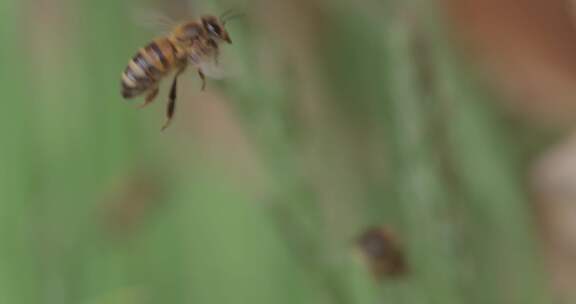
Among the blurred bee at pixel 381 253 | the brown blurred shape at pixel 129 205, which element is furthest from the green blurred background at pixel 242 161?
the blurred bee at pixel 381 253

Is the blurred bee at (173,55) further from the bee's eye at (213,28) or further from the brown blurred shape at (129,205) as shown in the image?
the brown blurred shape at (129,205)

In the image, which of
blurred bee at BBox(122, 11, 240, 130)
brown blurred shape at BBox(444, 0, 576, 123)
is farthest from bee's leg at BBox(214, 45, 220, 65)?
brown blurred shape at BBox(444, 0, 576, 123)

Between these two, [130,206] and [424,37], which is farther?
[130,206]

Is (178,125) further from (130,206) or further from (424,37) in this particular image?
(424,37)

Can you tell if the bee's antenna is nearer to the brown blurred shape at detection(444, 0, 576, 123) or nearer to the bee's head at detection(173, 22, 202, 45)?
the bee's head at detection(173, 22, 202, 45)

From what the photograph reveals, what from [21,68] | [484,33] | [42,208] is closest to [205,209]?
[42,208]

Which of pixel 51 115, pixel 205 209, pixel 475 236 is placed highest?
pixel 51 115
